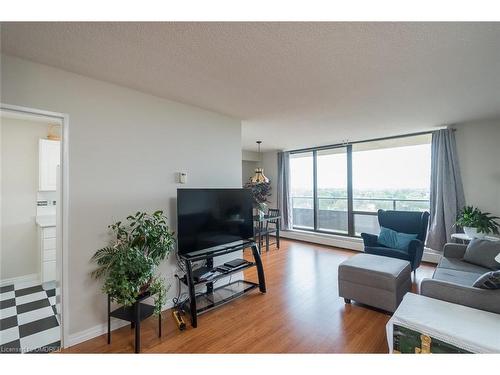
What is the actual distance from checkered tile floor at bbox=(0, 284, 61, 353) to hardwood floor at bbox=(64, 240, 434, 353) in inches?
12.8

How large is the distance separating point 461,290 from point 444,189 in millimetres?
2742

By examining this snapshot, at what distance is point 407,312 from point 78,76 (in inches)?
132

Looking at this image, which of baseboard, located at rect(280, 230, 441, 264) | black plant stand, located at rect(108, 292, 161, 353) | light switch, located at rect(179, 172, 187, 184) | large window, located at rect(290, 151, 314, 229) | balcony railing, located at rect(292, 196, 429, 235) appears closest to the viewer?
black plant stand, located at rect(108, 292, 161, 353)

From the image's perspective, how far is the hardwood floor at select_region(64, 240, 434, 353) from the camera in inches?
76.2

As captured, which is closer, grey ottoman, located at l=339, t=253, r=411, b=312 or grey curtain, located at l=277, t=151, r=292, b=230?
grey ottoman, located at l=339, t=253, r=411, b=312

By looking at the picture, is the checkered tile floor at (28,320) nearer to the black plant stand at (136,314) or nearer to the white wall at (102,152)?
the white wall at (102,152)

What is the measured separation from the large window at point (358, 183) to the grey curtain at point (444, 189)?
297mm

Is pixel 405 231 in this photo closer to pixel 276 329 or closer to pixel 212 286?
pixel 276 329

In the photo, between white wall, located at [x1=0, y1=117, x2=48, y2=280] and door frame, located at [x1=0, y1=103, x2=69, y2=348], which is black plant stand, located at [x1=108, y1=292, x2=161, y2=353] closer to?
door frame, located at [x1=0, y1=103, x2=69, y2=348]

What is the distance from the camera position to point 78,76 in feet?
6.70

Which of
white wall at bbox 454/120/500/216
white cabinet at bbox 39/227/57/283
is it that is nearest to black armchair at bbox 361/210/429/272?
white wall at bbox 454/120/500/216

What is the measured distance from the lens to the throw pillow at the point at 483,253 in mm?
2523
